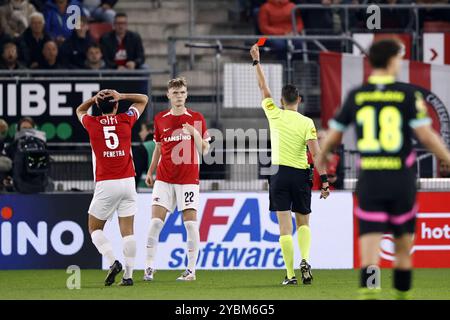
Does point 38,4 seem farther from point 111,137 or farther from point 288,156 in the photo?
point 288,156

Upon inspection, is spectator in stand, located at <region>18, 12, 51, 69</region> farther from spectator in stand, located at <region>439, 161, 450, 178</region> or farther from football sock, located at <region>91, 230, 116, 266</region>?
football sock, located at <region>91, 230, 116, 266</region>

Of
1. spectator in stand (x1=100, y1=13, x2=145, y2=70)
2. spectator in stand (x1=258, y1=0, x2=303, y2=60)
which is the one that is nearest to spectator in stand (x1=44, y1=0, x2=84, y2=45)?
spectator in stand (x1=100, y1=13, x2=145, y2=70)

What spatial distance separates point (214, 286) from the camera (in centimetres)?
1493

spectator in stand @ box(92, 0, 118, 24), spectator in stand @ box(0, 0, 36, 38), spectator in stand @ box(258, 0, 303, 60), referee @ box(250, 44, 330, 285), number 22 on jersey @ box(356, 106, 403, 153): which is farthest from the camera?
spectator in stand @ box(92, 0, 118, 24)

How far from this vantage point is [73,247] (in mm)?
18062

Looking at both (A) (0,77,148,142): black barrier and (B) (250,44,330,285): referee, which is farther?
(A) (0,77,148,142): black barrier

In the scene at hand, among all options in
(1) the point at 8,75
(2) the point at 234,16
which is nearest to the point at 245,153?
(1) the point at 8,75

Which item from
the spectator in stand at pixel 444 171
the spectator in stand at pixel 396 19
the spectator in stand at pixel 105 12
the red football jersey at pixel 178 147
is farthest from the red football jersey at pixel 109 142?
the spectator in stand at pixel 105 12

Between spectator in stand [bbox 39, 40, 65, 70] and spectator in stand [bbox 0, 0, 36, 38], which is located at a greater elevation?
spectator in stand [bbox 0, 0, 36, 38]

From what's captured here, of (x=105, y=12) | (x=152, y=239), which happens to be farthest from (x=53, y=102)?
(x=152, y=239)

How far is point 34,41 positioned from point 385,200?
39.3 feet

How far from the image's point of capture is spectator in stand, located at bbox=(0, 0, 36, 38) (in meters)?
22.4

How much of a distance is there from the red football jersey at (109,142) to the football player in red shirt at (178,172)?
0.92 meters

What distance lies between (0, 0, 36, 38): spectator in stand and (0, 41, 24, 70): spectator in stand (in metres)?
1.70
